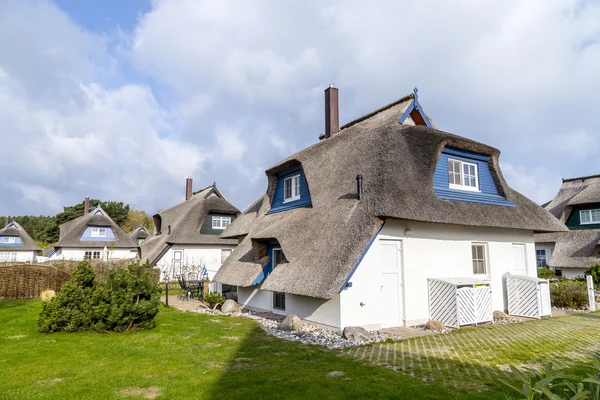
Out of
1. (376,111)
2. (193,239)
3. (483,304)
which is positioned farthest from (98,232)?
(483,304)

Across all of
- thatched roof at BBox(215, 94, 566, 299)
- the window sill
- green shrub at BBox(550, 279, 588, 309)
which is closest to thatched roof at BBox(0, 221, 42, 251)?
thatched roof at BBox(215, 94, 566, 299)

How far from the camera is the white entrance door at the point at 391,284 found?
1064 cm

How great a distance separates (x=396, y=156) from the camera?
11.7m

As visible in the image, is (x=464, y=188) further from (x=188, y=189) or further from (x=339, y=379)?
(x=188, y=189)

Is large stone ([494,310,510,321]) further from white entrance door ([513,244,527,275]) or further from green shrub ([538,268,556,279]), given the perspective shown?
green shrub ([538,268,556,279])

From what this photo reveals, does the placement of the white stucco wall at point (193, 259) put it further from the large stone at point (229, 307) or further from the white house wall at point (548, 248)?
the white house wall at point (548, 248)

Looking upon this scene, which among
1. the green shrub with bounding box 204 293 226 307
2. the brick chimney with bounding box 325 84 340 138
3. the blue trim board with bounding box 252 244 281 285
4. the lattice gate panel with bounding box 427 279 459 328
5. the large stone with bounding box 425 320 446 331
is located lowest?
the large stone with bounding box 425 320 446 331

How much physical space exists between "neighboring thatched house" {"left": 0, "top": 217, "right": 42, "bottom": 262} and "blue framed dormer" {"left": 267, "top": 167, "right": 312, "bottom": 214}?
40520mm

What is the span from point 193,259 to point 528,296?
22.6m

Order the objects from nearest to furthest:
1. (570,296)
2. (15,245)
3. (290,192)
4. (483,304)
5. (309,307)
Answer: (309,307), (483,304), (570,296), (290,192), (15,245)

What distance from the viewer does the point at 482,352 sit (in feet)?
26.4

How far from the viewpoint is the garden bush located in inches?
415

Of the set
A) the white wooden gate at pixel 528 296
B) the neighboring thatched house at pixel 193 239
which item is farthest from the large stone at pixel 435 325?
the neighboring thatched house at pixel 193 239

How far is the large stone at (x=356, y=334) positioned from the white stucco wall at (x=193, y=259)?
67.9 feet
